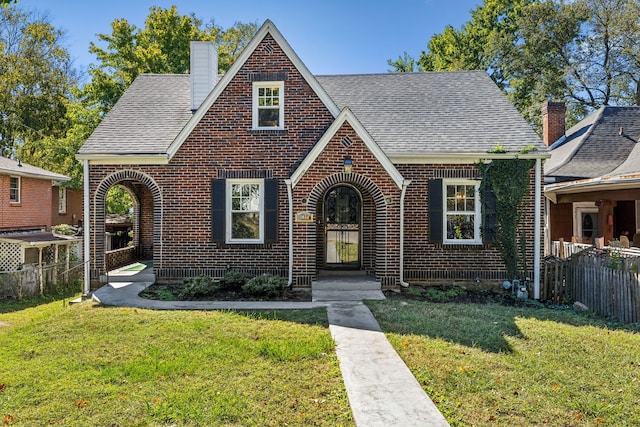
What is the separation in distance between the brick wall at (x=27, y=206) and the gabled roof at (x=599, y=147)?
73.0 ft

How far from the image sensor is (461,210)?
11398mm

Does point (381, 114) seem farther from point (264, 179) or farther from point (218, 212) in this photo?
point (218, 212)

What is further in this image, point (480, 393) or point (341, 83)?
point (341, 83)

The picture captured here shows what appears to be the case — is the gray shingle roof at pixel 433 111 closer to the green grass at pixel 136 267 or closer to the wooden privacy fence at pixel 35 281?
the green grass at pixel 136 267

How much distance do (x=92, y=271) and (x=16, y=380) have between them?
6.61m

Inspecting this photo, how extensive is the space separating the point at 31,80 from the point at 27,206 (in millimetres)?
19108

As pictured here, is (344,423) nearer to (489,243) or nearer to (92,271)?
(489,243)

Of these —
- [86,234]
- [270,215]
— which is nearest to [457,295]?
[270,215]

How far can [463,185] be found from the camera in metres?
11.4

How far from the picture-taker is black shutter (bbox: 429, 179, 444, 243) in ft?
36.3

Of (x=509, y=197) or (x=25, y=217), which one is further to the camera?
(x=25, y=217)

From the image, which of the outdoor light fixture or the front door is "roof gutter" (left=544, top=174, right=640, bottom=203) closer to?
the front door

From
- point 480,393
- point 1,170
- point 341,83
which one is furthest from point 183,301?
point 1,170

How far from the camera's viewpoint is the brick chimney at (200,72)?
13008 millimetres
